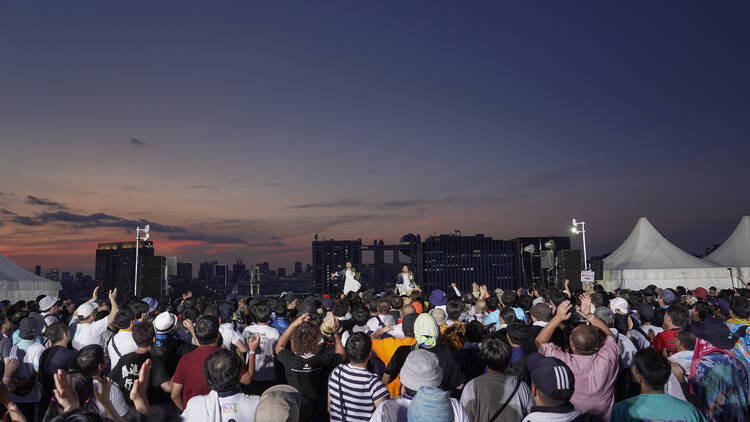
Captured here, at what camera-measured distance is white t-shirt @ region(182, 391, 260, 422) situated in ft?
10.8


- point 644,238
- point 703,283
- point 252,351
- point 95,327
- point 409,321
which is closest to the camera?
point 252,351

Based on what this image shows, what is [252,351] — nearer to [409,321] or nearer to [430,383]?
[409,321]

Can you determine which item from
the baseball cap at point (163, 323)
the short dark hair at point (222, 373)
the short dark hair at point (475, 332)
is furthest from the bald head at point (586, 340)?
the baseball cap at point (163, 323)

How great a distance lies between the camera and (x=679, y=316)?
5.74 meters

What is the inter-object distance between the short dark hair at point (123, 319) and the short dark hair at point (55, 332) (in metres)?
0.58

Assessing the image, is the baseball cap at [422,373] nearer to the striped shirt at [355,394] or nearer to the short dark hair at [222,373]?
the striped shirt at [355,394]

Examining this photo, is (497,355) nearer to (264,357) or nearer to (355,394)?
(355,394)

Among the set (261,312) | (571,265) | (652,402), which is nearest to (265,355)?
(261,312)

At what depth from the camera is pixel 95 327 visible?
659 cm

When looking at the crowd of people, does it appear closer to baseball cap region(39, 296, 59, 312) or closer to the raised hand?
the raised hand

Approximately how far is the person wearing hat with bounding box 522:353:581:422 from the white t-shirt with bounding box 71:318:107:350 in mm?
6183

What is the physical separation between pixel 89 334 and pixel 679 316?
27.2 ft

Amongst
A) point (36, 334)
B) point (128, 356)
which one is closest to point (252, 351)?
point (128, 356)

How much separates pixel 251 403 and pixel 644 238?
30.5 m
